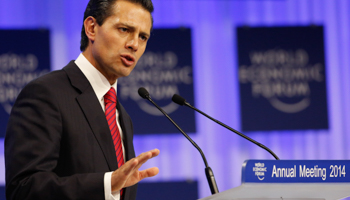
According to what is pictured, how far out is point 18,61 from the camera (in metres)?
3.84

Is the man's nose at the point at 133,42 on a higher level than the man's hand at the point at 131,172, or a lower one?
Answer: higher

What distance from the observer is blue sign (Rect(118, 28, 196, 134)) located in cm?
390

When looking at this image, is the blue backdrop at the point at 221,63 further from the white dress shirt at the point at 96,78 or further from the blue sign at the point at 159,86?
the white dress shirt at the point at 96,78

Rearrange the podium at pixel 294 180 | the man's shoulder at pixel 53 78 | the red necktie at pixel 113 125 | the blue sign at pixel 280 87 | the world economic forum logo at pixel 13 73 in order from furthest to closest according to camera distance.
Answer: the blue sign at pixel 280 87 → the world economic forum logo at pixel 13 73 → the red necktie at pixel 113 125 → the man's shoulder at pixel 53 78 → the podium at pixel 294 180

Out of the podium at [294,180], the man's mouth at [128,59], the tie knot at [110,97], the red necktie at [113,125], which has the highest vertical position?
the man's mouth at [128,59]

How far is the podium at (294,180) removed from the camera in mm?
1292

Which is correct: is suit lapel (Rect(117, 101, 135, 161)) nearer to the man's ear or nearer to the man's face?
the man's face

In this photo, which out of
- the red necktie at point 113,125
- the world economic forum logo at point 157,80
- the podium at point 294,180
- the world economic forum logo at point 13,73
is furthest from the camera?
the world economic forum logo at point 157,80

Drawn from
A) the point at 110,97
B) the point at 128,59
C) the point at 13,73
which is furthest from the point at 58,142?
the point at 13,73

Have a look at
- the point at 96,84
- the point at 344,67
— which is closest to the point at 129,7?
the point at 96,84

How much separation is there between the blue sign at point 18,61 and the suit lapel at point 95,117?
89.7 inches

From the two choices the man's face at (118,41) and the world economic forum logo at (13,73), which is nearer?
the man's face at (118,41)

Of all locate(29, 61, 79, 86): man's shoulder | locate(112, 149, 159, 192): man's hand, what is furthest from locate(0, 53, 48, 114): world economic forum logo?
locate(112, 149, 159, 192): man's hand

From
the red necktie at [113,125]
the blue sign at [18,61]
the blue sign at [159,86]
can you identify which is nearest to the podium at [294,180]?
the red necktie at [113,125]
